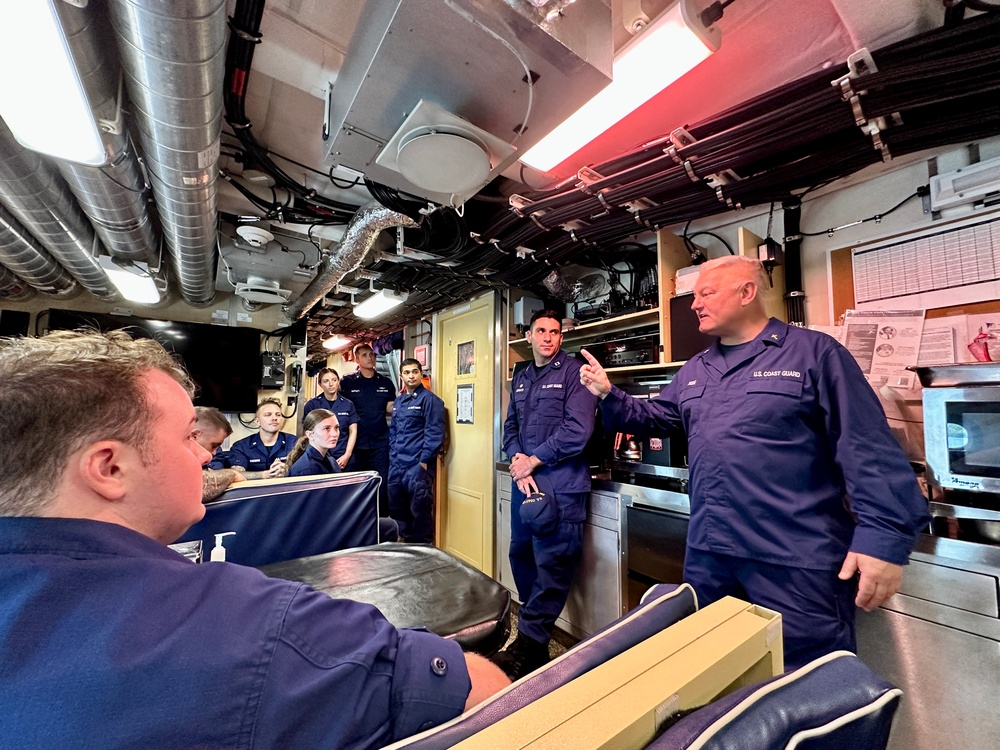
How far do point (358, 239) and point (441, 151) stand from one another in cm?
133

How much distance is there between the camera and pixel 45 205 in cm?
206

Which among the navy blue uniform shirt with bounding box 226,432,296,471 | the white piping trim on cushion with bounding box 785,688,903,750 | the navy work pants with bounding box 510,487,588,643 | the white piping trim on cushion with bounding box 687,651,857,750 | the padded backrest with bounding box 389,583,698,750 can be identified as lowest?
the navy work pants with bounding box 510,487,588,643

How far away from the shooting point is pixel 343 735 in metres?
0.49

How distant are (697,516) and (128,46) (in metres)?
2.27

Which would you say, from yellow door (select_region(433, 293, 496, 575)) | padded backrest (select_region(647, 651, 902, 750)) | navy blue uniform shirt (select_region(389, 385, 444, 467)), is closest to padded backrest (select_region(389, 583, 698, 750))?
padded backrest (select_region(647, 651, 902, 750))

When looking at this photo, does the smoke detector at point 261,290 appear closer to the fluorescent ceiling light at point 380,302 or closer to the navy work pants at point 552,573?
the fluorescent ceiling light at point 380,302

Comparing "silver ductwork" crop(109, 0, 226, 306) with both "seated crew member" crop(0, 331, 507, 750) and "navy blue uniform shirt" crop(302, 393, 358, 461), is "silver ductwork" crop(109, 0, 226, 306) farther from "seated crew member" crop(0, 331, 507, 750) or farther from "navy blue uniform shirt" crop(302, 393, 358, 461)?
"navy blue uniform shirt" crop(302, 393, 358, 461)

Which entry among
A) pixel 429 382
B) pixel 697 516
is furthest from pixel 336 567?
pixel 429 382

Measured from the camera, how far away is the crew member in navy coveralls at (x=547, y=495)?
7.55 feet

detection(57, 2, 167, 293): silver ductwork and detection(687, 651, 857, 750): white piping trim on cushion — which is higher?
detection(57, 2, 167, 293): silver ductwork

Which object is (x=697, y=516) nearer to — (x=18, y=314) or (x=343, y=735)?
(x=343, y=735)

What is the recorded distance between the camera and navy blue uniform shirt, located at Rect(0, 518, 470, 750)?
394 millimetres

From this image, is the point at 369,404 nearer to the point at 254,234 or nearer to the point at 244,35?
the point at 254,234

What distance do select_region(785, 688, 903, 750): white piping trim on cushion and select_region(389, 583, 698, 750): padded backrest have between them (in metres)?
0.22
